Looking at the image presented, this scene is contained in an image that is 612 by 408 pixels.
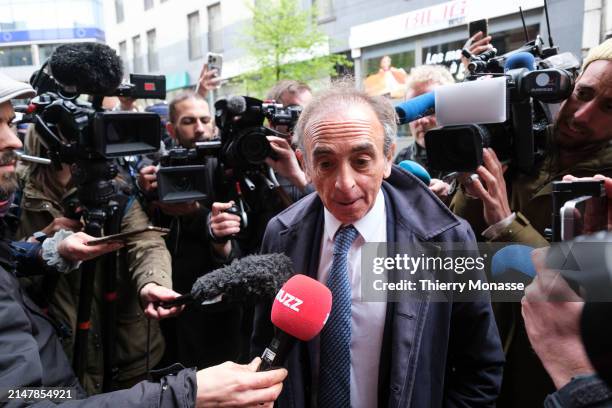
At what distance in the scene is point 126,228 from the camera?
2035 millimetres

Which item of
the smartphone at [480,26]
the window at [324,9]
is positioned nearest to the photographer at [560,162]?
the smartphone at [480,26]

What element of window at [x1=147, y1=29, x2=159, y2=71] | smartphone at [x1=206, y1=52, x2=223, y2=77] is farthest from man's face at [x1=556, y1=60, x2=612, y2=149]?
window at [x1=147, y1=29, x2=159, y2=71]

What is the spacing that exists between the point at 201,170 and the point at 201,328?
858 mm

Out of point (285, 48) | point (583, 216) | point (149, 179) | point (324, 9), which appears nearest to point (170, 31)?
point (324, 9)

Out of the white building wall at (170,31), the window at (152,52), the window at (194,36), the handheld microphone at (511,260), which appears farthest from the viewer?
the window at (152,52)

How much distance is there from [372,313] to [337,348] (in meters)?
0.14

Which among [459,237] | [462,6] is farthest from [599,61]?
[462,6]

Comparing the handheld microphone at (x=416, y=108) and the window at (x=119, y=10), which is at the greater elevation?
the window at (x=119, y=10)

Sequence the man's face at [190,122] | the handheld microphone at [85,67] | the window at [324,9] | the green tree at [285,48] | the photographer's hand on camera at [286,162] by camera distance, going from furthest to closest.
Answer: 1. the window at [324,9]
2. the green tree at [285,48]
3. the man's face at [190,122]
4. the photographer's hand on camera at [286,162]
5. the handheld microphone at [85,67]

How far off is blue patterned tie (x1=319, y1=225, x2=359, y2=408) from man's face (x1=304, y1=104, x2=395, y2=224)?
0.18m

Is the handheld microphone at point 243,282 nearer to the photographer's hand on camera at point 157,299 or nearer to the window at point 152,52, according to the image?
the photographer's hand on camera at point 157,299

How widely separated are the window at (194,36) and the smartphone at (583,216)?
58.7 ft

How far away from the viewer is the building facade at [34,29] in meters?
3.05

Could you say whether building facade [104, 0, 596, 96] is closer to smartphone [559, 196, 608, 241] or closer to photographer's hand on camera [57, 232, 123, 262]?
smartphone [559, 196, 608, 241]
